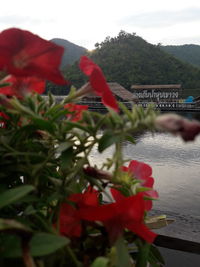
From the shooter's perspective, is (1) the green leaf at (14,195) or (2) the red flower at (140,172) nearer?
(1) the green leaf at (14,195)

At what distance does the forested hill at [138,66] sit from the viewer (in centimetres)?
2386

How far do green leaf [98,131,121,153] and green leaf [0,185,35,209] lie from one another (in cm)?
5

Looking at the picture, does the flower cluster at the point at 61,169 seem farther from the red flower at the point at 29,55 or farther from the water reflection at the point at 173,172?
the water reflection at the point at 173,172

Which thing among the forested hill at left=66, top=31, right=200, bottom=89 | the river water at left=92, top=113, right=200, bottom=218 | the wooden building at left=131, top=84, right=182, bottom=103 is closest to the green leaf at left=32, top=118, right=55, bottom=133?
the river water at left=92, top=113, right=200, bottom=218

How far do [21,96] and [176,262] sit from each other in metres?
0.57

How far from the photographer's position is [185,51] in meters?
34.3

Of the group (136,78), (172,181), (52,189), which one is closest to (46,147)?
(52,189)

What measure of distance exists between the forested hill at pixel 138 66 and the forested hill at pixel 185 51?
7111 millimetres

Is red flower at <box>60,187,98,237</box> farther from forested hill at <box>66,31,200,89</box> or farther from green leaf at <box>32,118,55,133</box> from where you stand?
forested hill at <box>66,31,200,89</box>

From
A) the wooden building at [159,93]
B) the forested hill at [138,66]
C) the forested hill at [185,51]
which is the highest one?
the forested hill at [185,51]

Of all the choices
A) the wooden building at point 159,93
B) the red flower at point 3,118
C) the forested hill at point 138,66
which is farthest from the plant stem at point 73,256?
the forested hill at point 138,66

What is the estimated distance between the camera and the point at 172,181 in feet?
8.23

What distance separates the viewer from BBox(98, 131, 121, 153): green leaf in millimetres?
169

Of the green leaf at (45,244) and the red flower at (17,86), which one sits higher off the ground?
the red flower at (17,86)
